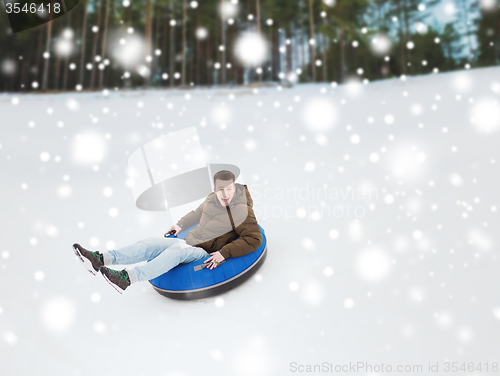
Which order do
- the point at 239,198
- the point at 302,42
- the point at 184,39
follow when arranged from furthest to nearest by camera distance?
the point at 184,39
the point at 302,42
the point at 239,198

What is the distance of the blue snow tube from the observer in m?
2.15

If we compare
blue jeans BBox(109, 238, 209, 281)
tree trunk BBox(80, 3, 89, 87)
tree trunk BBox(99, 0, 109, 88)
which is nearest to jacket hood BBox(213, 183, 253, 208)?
blue jeans BBox(109, 238, 209, 281)

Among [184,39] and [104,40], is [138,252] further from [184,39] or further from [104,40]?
[104,40]

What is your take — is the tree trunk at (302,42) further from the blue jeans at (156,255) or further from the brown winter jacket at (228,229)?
the blue jeans at (156,255)

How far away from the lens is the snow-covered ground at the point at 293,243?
6.13 feet

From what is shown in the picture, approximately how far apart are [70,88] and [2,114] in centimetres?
352

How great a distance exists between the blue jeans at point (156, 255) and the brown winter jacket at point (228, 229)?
0.35 feet

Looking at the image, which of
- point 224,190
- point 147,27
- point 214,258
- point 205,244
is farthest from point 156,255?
point 147,27

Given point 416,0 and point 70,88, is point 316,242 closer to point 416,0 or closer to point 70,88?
point 416,0

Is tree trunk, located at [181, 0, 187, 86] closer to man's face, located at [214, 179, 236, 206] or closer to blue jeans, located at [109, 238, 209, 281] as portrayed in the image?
man's face, located at [214, 179, 236, 206]

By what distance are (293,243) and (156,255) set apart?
46.6 inches

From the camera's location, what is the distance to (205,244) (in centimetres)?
236

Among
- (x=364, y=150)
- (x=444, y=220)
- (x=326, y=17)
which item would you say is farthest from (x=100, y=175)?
(x=326, y=17)

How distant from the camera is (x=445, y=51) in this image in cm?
891
